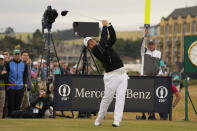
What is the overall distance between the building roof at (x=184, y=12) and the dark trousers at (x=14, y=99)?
116m

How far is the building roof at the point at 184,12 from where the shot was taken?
438 ft

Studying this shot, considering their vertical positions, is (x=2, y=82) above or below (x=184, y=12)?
below

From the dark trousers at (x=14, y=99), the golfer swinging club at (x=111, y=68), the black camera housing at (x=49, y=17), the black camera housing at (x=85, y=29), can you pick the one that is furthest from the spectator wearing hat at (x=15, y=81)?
→ the golfer swinging club at (x=111, y=68)

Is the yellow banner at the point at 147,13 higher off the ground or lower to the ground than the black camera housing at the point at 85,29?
higher

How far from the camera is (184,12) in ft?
449

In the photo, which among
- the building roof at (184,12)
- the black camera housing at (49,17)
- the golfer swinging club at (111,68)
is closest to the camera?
the golfer swinging club at (111,68)

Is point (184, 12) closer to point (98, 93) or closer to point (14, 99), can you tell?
point (98, 93)

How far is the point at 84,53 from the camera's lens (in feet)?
59.2

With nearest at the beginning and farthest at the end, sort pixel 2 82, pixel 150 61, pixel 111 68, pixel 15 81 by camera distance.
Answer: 1. pixel 111 68
2. pixel 2 82
3. pixel 15 81
4. pixel 150 61

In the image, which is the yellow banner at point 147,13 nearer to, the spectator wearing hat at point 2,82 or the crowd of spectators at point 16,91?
the crowd of spectators at point 16,91

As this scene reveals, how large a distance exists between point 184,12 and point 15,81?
4856 inches

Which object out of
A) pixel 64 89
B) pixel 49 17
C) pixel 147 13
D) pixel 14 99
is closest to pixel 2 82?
pixel 14 99

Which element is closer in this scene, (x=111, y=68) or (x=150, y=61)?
(x=111, y=68)

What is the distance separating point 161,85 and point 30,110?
12.3ft
